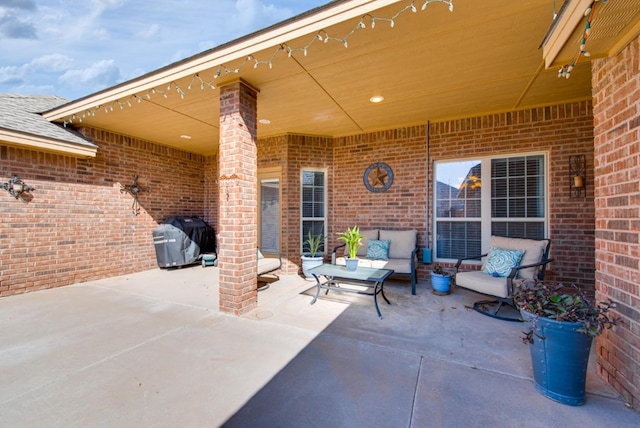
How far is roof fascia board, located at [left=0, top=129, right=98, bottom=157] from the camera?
392 centimetres

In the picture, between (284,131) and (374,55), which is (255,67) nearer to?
(374,55)

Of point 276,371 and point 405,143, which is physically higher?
point 405,143

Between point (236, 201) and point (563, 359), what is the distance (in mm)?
3232

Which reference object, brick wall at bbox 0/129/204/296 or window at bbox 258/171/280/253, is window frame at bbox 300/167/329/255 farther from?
brick wall at bbox 0/129/204/296

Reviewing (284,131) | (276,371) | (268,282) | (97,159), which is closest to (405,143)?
(284,131)

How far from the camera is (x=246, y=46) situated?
9.01 ft

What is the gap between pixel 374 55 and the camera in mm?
2889

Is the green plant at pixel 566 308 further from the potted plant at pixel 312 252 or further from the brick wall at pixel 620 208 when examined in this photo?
the potted plant at pixel 312 252

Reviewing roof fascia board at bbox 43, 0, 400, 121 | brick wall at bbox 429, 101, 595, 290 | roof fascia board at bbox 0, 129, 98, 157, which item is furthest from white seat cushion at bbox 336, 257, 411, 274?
roof fascia board at bbox 0, 129, 98, 157

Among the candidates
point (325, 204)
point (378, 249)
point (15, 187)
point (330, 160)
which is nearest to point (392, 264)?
point (378, 249)

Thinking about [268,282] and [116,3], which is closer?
[268,282]

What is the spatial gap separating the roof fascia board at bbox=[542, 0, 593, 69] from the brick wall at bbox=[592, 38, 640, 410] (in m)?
0.40

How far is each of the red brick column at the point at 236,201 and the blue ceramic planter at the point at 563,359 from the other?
287 centimetres

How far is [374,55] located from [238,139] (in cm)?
182
